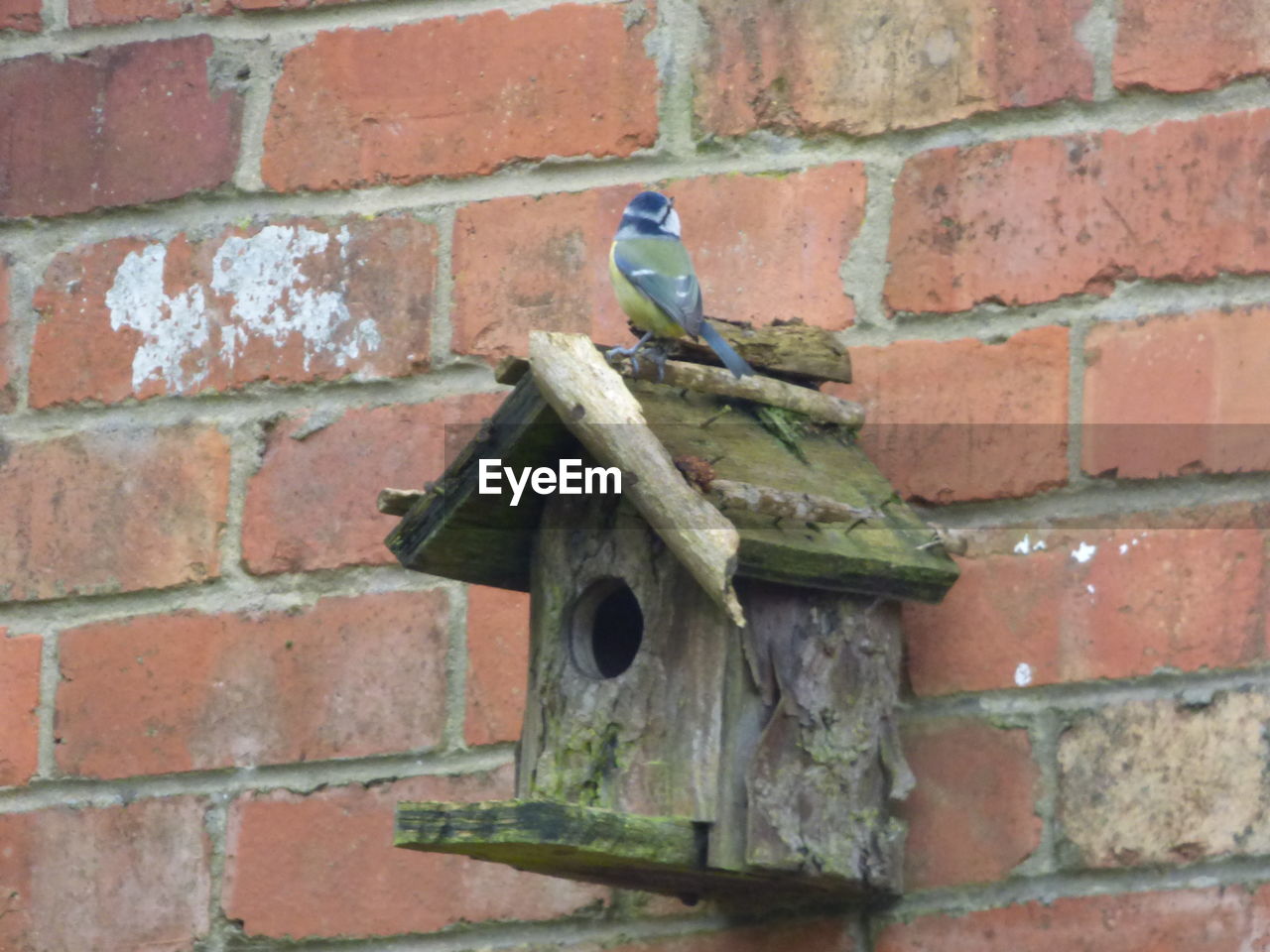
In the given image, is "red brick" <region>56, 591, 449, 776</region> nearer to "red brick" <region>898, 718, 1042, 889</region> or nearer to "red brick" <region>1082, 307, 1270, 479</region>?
"red brick" <region>898, 718, 1042, 889</region>

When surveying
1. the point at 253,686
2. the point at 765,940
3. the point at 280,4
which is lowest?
the point at 765,940

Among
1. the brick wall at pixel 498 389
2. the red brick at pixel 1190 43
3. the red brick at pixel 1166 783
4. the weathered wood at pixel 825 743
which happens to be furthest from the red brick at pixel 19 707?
the red brick at pixel 1190 43

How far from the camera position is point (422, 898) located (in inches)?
98.4

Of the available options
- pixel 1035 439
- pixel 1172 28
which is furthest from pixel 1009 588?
pixel 1172 28

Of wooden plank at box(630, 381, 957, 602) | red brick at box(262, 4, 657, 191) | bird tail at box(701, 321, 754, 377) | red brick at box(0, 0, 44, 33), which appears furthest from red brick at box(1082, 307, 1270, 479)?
red brick at box(0, 0, 44, 33)

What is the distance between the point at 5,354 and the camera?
2785mm

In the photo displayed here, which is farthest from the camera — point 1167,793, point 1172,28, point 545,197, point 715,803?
point 545,197

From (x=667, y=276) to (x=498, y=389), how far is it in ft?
1.02

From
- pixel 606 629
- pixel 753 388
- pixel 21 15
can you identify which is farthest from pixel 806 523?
pixel 21 15

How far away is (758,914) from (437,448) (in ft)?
2.15

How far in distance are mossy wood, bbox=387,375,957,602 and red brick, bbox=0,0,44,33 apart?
101 centimetres

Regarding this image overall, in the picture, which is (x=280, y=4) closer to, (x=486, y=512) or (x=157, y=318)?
(x=157, y=318)

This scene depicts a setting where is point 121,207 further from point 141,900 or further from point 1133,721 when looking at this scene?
point 1133,721

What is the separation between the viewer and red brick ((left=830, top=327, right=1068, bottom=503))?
242 centimetres
